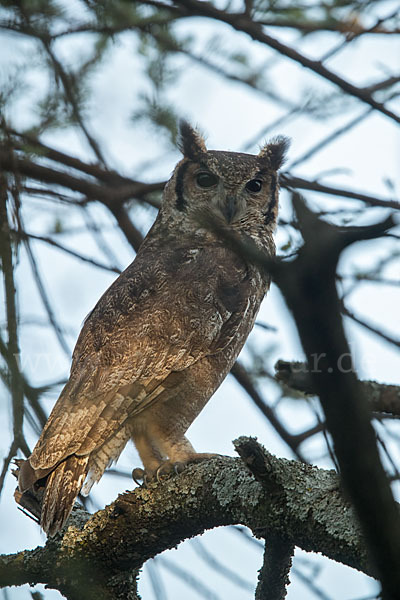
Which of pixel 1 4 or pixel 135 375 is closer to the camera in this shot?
pixel 135 375

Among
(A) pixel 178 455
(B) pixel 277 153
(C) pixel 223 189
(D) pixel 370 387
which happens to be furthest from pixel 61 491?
(B) pixel 277 153

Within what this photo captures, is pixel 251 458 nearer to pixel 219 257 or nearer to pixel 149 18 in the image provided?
pixel 219 257

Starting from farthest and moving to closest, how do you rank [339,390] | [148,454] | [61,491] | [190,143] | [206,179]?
[190,143] → [206,179] → [148,454] → [61,491] → [339,390]

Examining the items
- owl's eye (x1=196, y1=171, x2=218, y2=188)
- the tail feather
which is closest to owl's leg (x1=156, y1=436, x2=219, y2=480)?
the tail feather

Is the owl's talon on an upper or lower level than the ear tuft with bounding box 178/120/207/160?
lower

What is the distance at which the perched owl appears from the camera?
2713 mm

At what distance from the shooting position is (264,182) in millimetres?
4039

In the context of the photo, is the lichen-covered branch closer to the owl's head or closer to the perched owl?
the perched owl

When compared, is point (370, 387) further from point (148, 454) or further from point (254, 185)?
point (254, 185)

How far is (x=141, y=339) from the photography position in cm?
311

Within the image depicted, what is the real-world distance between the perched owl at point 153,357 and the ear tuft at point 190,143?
1.28 feet

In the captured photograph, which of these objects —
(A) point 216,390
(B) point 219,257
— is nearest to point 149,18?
(B) point 219,257

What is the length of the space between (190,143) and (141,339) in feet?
5.01

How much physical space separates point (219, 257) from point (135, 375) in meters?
0.79
